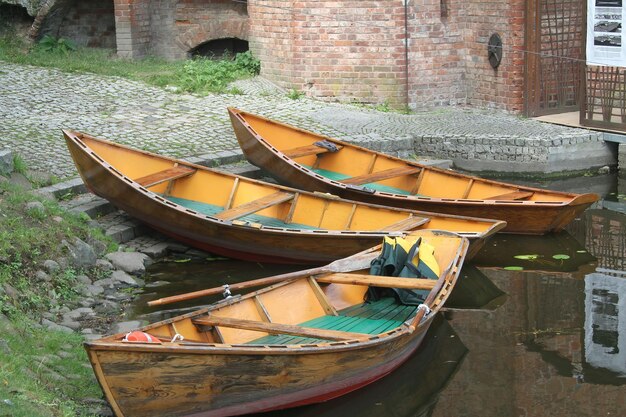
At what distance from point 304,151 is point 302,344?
5.79 metres

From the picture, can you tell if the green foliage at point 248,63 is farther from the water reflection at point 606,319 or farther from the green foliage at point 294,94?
the water reflection at point 606,319

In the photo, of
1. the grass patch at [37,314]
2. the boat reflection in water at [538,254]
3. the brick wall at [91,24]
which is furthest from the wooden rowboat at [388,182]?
the brick wall at [91,24]

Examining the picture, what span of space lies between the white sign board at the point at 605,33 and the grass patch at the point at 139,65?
18.1ft

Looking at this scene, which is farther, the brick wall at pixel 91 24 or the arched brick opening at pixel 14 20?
the brick wall at pixel 91 24

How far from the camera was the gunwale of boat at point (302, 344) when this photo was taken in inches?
280

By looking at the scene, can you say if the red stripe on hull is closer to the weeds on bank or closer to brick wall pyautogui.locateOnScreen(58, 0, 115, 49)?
the weeds on bank

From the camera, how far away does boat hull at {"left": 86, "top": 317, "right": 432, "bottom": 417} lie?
23.3 feet

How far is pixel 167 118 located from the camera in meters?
15.3

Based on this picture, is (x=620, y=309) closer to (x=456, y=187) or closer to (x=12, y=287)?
(x=456, y=187)

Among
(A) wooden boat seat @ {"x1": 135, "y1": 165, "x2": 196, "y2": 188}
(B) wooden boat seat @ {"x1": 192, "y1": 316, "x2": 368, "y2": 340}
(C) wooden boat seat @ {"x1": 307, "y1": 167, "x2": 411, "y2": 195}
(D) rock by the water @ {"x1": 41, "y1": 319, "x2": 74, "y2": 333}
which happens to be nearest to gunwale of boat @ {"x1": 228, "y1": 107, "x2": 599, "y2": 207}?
(C) wooden boat seat @ {"x1": 307, "y1": 167, "x2": 411, "y2": 195}

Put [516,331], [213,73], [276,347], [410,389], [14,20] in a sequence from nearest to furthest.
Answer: [276,347]
[410,389]
[516,331]
[213,73]
[14,20]

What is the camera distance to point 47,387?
24.4 ft

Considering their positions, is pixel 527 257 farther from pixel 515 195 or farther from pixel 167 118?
pixel 167 118

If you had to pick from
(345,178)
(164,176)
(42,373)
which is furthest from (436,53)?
(42,373)
